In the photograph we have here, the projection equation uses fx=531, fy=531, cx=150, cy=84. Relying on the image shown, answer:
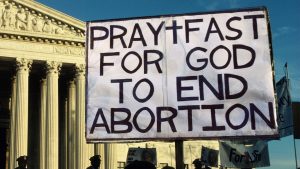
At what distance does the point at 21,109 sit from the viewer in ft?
121

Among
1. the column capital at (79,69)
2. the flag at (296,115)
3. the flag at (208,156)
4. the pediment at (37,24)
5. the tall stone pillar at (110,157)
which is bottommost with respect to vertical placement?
the tall stone pillar at (110,157)

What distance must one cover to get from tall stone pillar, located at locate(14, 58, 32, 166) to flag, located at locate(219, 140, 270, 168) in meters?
21.1

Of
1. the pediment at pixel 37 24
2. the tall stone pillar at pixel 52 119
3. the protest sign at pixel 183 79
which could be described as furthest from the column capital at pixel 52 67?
the protest sign at pixel 183 79

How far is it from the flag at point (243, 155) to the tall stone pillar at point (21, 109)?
2105 cm

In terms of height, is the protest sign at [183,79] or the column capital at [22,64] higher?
the column capital at [22,64]

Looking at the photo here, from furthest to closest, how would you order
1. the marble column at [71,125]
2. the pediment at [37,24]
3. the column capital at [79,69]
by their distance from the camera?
the column capital at [79,69] → the marble column at [71,125] → the pediment at [37,24]

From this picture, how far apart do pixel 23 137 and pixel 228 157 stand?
2148 centimetres

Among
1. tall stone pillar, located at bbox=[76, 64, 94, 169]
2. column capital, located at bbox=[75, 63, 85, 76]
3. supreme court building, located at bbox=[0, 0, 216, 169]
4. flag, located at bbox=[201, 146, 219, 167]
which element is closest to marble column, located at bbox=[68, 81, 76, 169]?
supreme court building, located at bbox=[0, 0, 216, 169]

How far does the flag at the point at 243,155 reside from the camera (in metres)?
18.3

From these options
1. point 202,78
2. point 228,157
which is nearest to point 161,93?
point 202,78

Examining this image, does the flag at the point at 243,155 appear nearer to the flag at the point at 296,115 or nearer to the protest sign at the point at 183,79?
the flag at the point at 296,115

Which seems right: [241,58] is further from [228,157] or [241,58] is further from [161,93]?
[228,157]

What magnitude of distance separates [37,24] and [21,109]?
6627 millimetres

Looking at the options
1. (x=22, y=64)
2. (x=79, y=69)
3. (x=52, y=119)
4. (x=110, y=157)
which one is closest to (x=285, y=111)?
(x=52, y=119)
